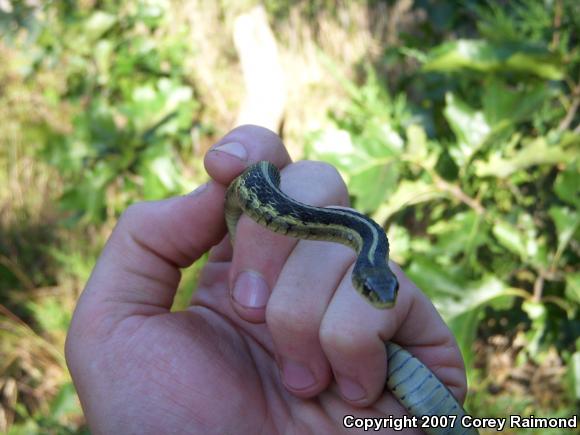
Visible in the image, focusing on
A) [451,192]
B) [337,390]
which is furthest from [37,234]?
[337,390]

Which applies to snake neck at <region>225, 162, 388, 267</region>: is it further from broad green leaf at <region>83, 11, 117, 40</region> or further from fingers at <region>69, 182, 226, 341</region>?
broad green leaf at <region>83, 11, 117, 40</region>

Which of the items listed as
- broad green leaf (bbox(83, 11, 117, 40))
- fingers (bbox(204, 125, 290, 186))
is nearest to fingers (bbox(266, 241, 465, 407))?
fingers (bbox(204, 125, 290, 186))

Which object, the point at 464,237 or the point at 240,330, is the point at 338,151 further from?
the point at 240,330

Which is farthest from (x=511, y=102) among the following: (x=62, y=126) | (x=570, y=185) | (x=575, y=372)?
(x=62, y=126)

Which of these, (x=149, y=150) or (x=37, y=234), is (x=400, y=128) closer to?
A: (x=149, y=150)

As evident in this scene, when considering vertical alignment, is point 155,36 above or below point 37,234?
above

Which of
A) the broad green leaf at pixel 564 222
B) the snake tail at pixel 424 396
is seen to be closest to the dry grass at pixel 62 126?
the broad green leaf at pixel 564 222
